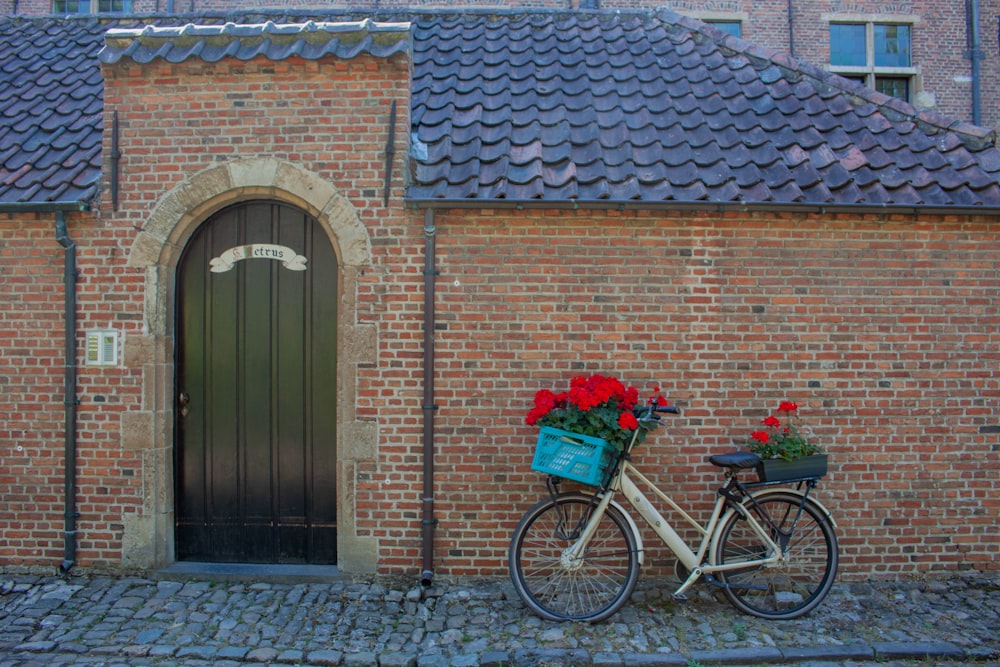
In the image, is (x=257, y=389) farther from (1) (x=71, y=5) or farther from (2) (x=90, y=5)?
(1) (x=71, y=5)

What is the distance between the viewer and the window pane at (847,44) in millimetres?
14023

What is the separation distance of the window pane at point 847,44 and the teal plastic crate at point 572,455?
13.4 meters

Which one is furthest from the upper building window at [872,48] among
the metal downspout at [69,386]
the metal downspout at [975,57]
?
the metal downspout at [69,386]

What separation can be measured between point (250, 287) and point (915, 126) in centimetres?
580

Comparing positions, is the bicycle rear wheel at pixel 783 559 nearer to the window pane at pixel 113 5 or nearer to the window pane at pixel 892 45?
the window pane at pixel 892 45

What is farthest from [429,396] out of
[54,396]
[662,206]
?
[54,396]

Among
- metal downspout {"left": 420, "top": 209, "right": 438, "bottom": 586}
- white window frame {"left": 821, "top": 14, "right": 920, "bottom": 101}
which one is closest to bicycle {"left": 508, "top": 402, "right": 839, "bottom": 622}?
metal downspout {"left": 420, "top": 209, "right": 438, "bottom": 586}

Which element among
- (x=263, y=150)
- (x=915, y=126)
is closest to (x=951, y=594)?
(x=915, y=126)

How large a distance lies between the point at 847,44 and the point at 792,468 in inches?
522

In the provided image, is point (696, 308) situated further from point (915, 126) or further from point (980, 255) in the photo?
point (915, 126)

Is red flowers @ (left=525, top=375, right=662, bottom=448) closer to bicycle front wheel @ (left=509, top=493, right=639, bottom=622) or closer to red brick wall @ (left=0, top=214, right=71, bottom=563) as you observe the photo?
bicycle front wheel @ (left=509, top=493, right=639, bottom=622)

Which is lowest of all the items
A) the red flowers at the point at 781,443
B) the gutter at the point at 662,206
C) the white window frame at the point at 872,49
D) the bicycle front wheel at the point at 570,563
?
the bicycle front wheel at the point at 570,563

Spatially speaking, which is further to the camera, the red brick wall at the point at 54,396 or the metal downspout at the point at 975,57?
the metal downspout at the point at 975,57

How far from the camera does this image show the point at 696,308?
5.02 meters
